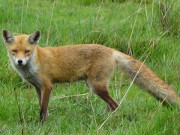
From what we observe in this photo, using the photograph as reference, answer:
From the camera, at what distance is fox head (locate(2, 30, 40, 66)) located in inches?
206

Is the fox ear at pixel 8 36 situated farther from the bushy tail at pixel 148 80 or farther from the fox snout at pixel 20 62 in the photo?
the bushy tail at pixel 148 80

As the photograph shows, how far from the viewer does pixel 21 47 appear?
538cm

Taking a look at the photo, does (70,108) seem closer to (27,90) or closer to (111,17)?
(27,90)

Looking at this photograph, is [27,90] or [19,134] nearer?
[19,134]

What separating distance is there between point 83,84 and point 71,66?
64 centimetres

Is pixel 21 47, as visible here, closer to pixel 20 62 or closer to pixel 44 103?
pixel 20 62

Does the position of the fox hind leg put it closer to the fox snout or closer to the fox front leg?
the fox front leg

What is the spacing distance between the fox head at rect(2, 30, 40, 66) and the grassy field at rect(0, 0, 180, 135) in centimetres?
58

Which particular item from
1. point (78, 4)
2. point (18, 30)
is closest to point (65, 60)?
point (18, 30)

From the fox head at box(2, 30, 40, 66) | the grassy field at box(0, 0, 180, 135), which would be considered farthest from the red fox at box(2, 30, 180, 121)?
the grassy field at box(0, 0, 180, 135)

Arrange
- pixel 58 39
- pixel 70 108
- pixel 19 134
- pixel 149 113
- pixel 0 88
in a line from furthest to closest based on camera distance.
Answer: pixel 58 39 → pixel 0 88 → pixel 70 108 → pixel 149 113 → pixel 19 134

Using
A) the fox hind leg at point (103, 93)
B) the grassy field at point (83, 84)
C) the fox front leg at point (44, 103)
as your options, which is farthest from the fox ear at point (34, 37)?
the fox hind leg at point (103, 93)

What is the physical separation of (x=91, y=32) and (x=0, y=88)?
2.11 metres

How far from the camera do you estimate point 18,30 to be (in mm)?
7496
